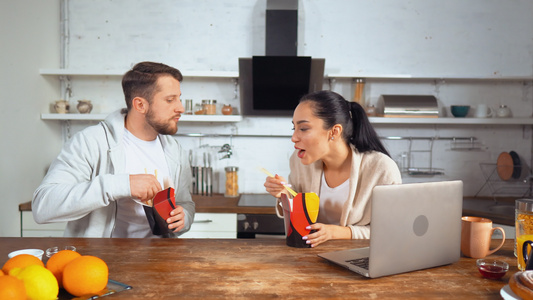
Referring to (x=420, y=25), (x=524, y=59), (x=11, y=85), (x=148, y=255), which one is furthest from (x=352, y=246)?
(x=524, y=59)

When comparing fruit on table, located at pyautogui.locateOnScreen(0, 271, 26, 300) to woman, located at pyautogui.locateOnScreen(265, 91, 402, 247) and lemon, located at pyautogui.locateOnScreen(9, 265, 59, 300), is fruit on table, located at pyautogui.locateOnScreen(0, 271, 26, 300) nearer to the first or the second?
lemon, located at pyautogui.locateOnScreen(9, 265, 59, 300)

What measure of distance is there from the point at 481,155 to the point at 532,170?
17.9 inches

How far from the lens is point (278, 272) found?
120 centimetres

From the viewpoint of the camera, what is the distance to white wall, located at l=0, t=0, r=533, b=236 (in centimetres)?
368

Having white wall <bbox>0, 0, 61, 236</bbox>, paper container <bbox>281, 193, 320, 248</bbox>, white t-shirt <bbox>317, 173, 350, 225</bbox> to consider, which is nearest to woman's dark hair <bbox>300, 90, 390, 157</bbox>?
white t-shirt <bbox>317, 173, 350, 225</bbox>

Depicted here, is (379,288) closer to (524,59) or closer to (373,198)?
(373,198)

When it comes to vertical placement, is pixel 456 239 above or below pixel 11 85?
below

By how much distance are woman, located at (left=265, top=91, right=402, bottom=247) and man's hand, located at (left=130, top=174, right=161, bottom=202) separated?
1.54ft

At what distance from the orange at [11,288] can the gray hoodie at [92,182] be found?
78 centimetres

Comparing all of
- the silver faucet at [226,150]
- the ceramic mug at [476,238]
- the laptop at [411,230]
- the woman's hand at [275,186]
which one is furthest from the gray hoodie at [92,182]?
the silver faucet at [226,150]

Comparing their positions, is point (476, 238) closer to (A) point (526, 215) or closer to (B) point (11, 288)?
(A) point (526, 215)

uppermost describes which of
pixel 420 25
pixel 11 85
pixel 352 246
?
pixel 420 25

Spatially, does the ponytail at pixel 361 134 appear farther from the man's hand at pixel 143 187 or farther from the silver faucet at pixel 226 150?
the silver faucet at pixel 226 150

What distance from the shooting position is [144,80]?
2.09 meters
